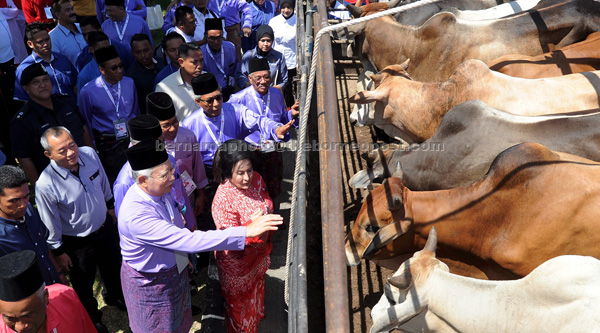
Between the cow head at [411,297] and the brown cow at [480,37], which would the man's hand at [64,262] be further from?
the brown cow at [480,37]

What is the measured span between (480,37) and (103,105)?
358 cm

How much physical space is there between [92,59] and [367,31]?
3.06m

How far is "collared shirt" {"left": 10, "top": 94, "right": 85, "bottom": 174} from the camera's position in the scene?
395 centimetres

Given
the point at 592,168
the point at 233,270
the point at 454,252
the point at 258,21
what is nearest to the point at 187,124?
the point at 233,270

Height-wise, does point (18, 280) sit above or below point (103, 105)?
below

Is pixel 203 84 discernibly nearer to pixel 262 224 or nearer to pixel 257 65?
pixel 257 65

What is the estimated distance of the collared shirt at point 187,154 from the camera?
12.2 feet

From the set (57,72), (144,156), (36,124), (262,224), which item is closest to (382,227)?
(262,224)

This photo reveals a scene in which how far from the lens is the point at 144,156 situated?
2.75 meters

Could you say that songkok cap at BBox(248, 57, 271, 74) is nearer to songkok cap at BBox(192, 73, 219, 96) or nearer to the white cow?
songkok cap at BBox(192, 73, 219, 96)

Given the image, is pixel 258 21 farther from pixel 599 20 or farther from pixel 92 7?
pixel 599 20

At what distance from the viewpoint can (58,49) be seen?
18.2 feet

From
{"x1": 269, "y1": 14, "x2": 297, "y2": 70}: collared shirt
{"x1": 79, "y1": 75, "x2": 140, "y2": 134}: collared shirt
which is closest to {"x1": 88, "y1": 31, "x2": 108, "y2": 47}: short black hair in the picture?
{"x1": 79, "y1": 75, "x2": 140, "y2": 134}: collared shirt

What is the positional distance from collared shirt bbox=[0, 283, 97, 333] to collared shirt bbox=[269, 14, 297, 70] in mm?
4626
